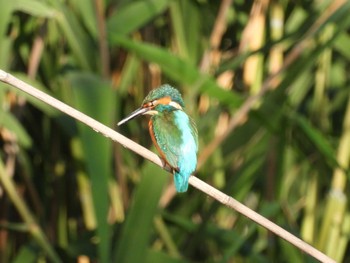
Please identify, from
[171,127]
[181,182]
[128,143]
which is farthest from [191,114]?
[128,143]

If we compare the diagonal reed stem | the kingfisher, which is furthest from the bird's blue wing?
the diagonal reed stem

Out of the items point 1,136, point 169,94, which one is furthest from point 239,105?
point 1,136

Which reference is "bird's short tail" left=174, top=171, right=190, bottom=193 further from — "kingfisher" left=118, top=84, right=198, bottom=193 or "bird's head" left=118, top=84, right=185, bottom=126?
"bird's head" left=118, top=84, right=185, bottom=126

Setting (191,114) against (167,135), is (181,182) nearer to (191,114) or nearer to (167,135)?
(167,135)

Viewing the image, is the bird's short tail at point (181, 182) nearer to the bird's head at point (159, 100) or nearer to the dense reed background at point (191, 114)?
the bird's head at point (159, 100)

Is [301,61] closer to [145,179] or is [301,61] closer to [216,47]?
[216,47]

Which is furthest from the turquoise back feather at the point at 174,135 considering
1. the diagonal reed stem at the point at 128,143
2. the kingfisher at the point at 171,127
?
the diagonal reed stem at the point at 128,143
